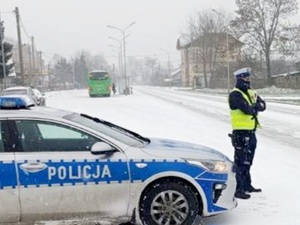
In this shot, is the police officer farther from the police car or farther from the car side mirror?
the car side mirror

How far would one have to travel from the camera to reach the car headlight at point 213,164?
569 cm

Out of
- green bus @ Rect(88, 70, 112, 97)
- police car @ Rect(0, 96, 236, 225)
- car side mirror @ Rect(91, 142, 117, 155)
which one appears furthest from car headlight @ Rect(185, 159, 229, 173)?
green bus @ Rect(88, 70, 112, 97)

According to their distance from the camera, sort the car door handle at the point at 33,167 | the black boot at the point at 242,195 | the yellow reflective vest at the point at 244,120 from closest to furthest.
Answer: the car door handle at the point at 33,167, the black boot at the point at 242,195, the yellow reflective vest at the point at 244,120

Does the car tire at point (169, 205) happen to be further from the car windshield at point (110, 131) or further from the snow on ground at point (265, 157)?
the car windshield at point (110, 131)

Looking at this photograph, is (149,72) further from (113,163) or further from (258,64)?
(113,163)

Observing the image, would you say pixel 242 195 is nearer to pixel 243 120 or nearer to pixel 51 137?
pixel 243 120

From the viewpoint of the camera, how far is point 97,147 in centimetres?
541

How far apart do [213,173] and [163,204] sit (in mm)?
645

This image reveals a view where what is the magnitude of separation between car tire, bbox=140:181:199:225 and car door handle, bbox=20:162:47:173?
3.62 feet

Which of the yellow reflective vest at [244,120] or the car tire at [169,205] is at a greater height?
the yellow reflective vest at [244,120]

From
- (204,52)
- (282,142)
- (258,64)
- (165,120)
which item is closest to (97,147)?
(282,142)

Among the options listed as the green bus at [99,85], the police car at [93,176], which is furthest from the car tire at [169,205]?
the green bus at [99,85]

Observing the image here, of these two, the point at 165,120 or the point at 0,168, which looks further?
the point at 165,120

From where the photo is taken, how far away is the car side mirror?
17.7ft
